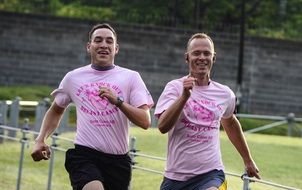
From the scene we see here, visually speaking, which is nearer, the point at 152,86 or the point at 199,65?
the point at 199,65

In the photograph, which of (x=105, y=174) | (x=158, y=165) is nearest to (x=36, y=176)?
(x=158, y=165)

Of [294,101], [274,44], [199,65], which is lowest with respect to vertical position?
[294,101]

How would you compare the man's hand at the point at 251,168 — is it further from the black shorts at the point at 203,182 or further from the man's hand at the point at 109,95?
the man's hand at the point at 109,95

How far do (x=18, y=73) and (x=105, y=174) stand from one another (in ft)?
78.7

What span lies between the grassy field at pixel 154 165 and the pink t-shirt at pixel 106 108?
11.8ft

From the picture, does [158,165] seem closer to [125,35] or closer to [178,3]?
[125,35]

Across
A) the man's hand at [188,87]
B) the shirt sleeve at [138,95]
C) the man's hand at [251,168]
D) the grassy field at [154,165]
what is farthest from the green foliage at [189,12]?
the man's hand at [188,87]

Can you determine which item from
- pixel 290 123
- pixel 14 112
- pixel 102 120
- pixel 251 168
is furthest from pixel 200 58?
pixel 290 123

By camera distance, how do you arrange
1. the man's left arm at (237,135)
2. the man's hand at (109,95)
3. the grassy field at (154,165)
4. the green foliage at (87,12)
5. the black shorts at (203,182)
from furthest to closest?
the green foliage at (87,12) → the grassy field at (154,165) → the man's left arm at (237,135) → the man's hand at (109,95) → the black shorts at (203,182)

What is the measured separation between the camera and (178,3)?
37000mm

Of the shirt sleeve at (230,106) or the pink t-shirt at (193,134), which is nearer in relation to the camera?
the pink t-shirt at (193,134)

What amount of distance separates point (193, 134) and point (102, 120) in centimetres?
83

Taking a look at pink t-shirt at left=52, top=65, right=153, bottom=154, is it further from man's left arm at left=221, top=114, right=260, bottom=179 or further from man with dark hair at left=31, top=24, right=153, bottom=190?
man's left arm at left=221, top=114, right=260, bottom=179

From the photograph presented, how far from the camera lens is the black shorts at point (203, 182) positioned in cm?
648
